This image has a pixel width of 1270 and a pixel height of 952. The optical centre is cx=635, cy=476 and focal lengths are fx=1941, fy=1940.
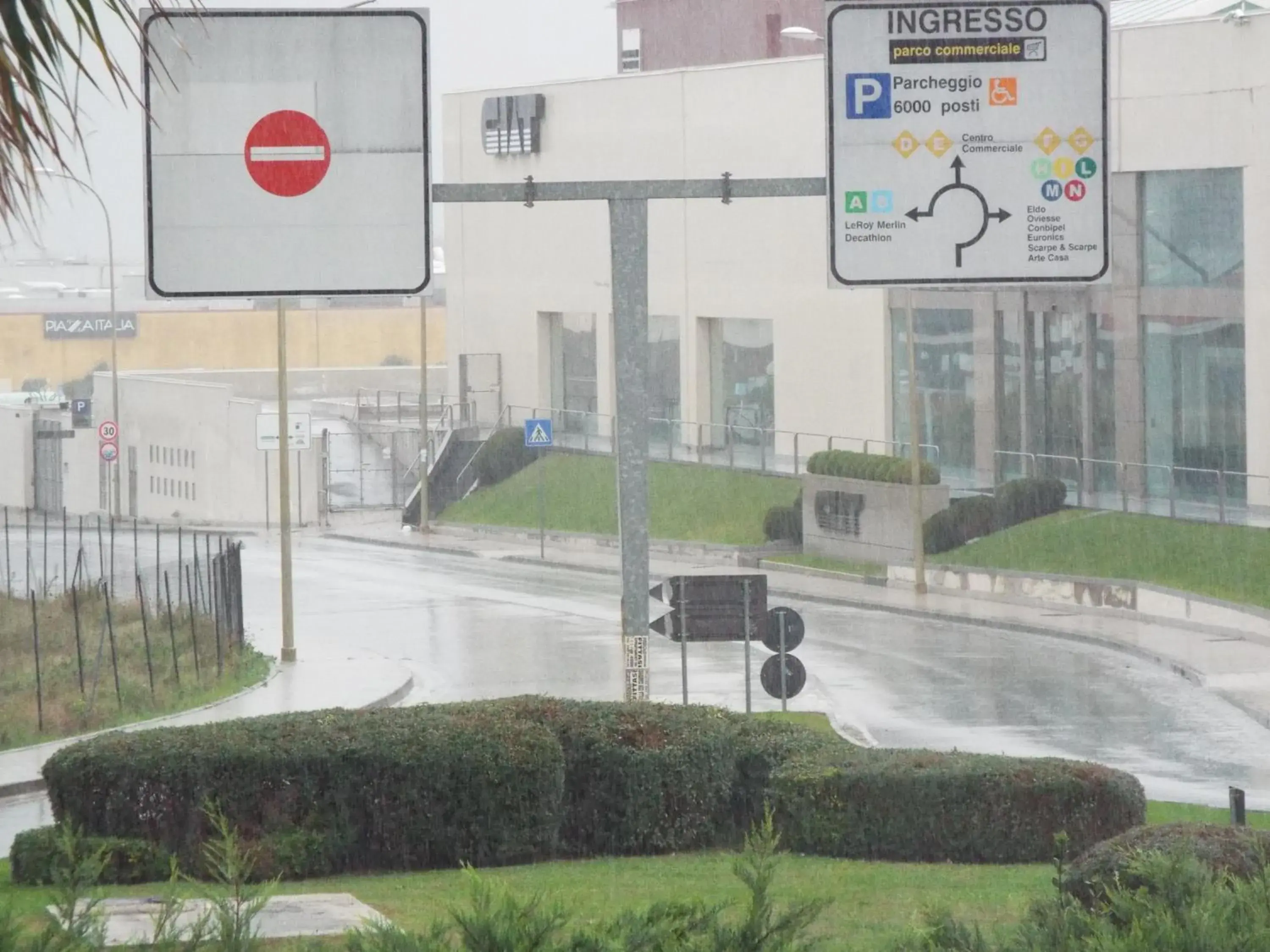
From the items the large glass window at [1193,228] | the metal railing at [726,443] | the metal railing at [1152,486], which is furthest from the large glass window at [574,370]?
the large glass window at [1193,228]

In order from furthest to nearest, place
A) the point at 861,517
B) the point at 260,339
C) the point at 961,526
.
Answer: the point at 260,339, the point at 861,517, the point at 961,526

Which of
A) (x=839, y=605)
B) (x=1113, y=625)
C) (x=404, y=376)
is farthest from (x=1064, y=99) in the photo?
(x=404, y=376)

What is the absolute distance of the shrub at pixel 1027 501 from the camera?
132 ft

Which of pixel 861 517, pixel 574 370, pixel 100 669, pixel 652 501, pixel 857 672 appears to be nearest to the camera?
pixel 100 669

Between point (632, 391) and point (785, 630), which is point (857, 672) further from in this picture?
point (632, 391)

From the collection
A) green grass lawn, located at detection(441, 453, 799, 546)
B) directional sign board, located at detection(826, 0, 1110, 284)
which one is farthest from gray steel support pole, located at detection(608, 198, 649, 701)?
green grass lawn, located at detection(441, 453, 799, 546)

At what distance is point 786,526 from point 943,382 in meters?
6.10

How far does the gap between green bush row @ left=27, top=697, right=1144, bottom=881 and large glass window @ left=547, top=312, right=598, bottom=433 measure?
46.5m

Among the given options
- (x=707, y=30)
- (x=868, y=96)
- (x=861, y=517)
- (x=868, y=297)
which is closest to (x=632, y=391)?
(x=868, y=96)

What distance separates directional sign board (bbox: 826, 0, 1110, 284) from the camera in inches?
411

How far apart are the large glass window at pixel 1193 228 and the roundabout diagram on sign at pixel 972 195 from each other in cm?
3009

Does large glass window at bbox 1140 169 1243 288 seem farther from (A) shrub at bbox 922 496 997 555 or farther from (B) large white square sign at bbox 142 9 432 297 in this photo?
(B) large white square sign at bbox 142 9 432 297

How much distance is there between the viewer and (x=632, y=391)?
36.4 feet

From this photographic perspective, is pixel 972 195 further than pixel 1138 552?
No
